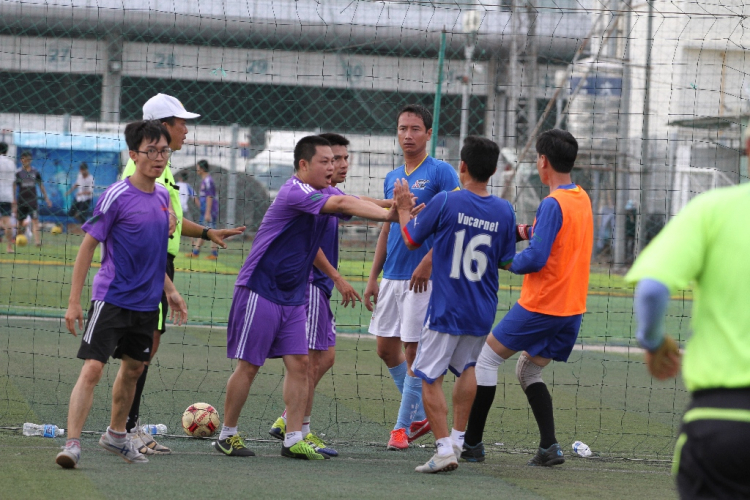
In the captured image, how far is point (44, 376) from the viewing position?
27.7ft

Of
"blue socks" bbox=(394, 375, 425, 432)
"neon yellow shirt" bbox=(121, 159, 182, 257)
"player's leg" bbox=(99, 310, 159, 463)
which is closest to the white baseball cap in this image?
"neon yellow shirt" bbox=(121, 159, 182, 257)

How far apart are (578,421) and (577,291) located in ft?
6.49

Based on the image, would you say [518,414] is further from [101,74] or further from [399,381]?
[101,74]

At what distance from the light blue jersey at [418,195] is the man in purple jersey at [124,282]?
1849 mm

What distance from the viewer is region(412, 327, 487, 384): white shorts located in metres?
5.75

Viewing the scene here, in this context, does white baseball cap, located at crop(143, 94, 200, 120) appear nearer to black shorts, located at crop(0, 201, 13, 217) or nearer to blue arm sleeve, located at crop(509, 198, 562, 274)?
blue arm sleeve, located at crop(509, 198, 562, 274)

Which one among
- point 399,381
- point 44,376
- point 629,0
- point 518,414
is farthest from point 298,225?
point 629,0

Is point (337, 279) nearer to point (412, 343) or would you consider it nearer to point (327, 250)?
point (327, 250)

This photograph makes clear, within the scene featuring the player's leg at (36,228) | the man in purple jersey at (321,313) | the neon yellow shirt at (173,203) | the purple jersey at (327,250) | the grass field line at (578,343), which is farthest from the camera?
the player's leg at (36,228)

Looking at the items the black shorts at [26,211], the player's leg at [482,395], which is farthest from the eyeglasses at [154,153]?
the black shorts at [26,211]

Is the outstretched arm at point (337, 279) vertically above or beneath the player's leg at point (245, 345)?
above

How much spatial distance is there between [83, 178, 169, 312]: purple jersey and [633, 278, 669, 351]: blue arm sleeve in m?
3.42

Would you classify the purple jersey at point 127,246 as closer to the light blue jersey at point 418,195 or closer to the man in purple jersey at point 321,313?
the man in purple jersey at point 321,313

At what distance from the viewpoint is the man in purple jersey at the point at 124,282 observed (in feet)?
17.6
